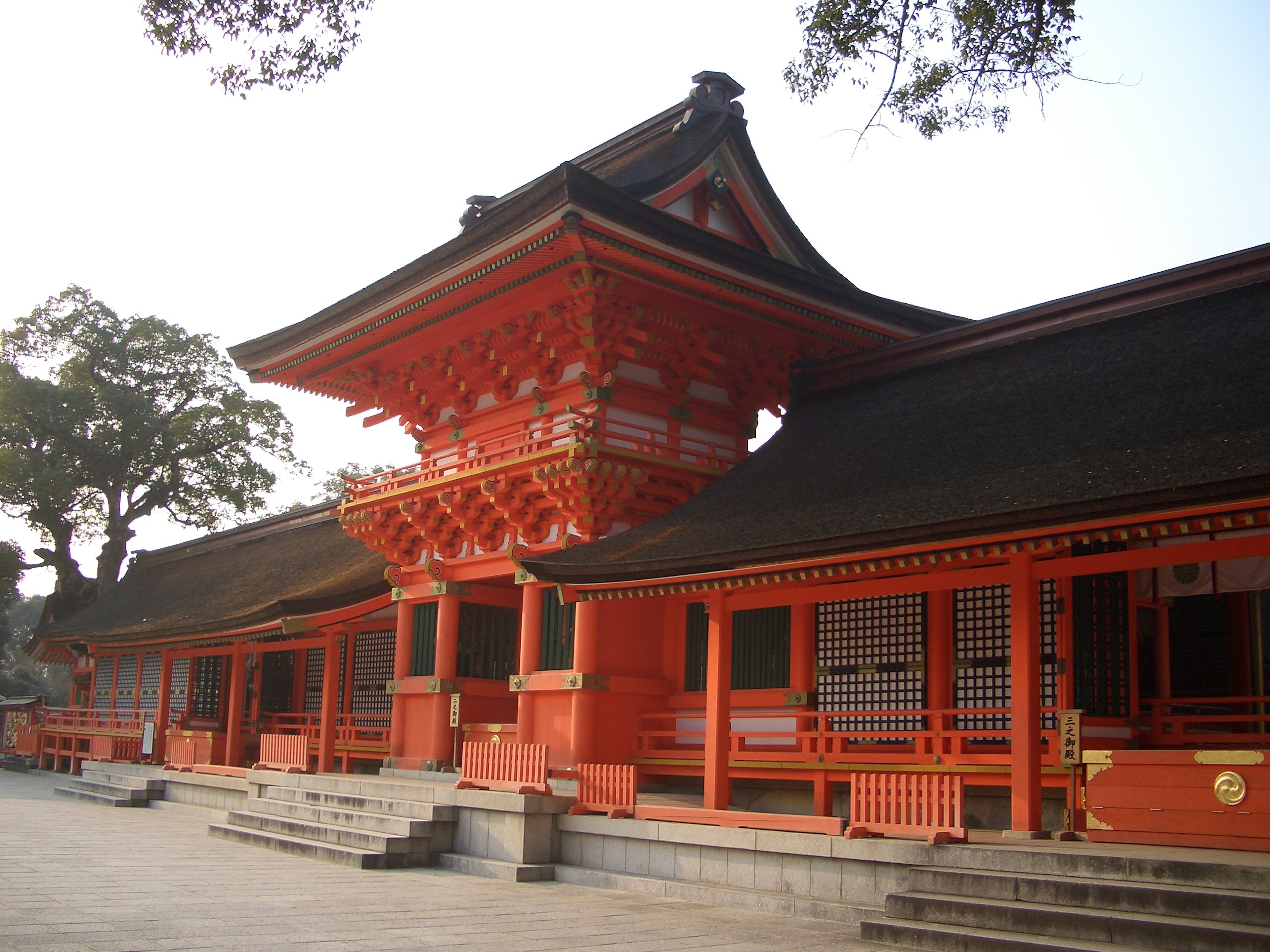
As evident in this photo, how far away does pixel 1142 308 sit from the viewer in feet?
45.9

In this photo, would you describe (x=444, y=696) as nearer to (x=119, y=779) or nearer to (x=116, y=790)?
(x=116, y=790)

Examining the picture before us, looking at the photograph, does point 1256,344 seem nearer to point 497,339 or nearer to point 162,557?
point 497,339

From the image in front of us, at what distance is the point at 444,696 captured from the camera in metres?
18.3

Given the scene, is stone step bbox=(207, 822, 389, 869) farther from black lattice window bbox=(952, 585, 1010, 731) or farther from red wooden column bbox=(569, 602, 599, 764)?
black lattice window bbox=(952, 585, 1010, 731)

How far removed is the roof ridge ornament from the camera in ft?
65.8

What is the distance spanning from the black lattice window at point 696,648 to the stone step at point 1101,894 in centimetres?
660

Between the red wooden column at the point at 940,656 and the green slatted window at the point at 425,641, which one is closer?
the red wooden column at the point at 940,656

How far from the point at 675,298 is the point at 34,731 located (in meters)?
24.5

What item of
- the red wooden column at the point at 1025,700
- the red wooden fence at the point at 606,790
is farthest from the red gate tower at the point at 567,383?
the red wooden column at the point at 1025,700

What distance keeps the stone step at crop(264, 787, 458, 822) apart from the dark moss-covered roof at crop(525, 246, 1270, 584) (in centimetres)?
331

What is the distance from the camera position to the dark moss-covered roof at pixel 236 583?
21.2 meters

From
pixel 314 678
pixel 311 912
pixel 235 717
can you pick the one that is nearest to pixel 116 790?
pixel 235 717

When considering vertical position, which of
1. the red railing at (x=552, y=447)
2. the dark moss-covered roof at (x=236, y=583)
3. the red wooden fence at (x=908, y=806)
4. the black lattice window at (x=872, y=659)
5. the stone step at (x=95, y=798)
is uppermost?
the red railing at (x=552, y=447)

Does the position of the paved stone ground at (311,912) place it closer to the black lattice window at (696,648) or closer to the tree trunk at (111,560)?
the black lattice window at (696,648)
